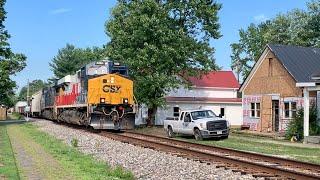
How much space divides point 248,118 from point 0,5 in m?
23.3

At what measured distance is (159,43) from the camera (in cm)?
4203

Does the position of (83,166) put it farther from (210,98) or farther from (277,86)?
(210,98)

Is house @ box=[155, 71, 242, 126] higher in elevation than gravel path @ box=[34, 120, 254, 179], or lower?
higher

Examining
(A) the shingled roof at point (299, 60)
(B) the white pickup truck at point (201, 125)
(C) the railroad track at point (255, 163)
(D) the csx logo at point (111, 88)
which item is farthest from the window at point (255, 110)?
(C) the railroad track at point (255, 163)

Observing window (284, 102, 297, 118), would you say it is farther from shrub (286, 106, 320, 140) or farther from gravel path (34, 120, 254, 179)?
gravel path (34, 120, 254, 179)

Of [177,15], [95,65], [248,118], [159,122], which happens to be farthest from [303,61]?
[159,122]

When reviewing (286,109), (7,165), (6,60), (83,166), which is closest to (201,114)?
(286,109)

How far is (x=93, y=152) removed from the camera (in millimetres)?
19734

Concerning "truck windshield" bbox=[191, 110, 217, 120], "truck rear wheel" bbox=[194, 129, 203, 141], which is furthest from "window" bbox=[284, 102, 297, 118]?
"truck rear wheel" bbox=[194, 129, 203, 141]

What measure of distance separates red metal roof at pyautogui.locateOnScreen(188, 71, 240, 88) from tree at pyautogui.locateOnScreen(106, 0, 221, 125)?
17.7m

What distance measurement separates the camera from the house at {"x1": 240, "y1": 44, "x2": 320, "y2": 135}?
1426 inches

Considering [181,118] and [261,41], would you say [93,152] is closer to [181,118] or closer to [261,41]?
[181,118]

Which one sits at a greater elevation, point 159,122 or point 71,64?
point 71,64

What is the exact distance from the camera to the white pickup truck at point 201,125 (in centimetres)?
2739
